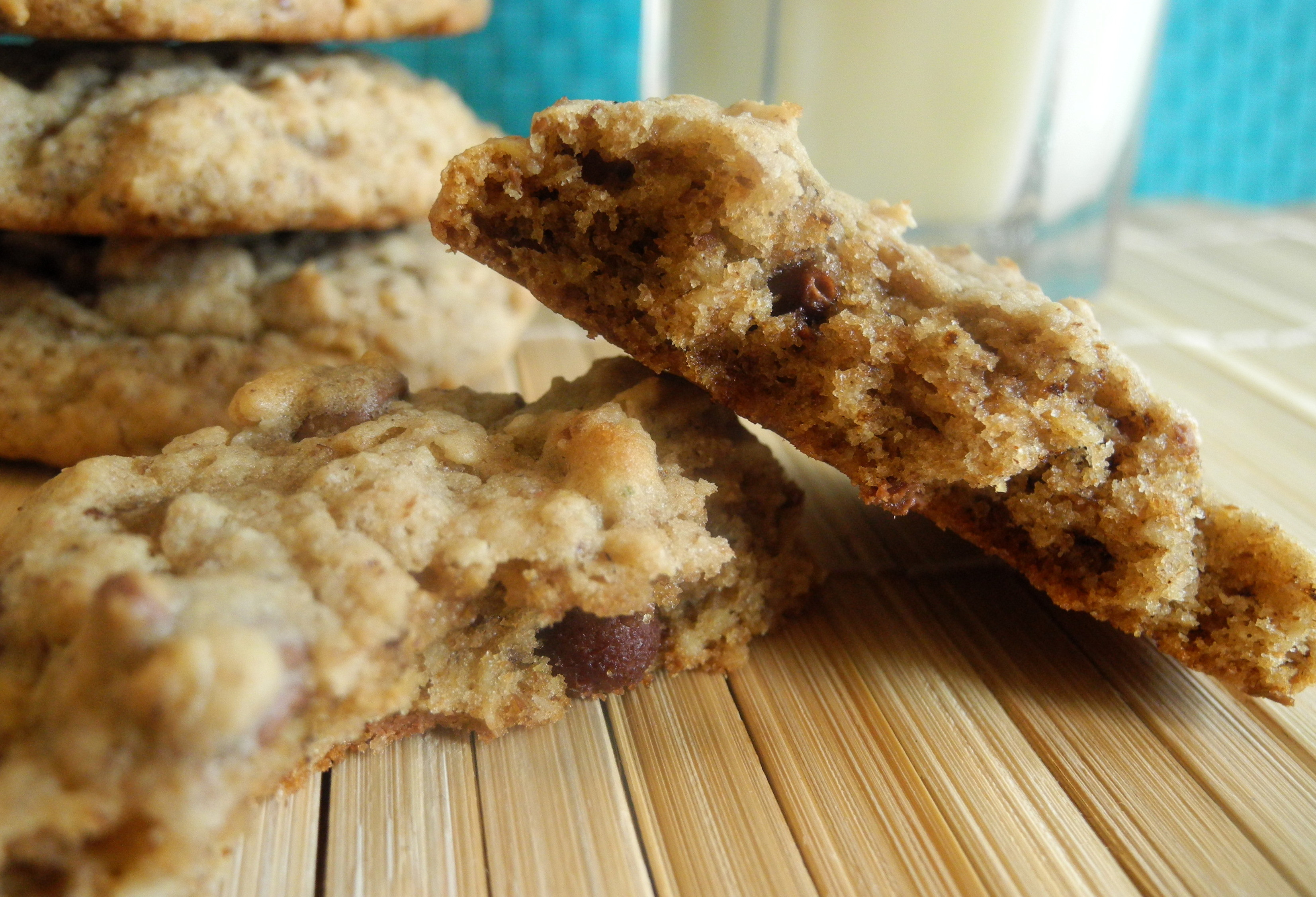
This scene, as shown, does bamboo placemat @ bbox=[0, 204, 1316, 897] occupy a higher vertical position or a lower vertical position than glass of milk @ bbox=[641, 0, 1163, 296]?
lower

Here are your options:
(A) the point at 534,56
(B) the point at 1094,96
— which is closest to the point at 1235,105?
(B) the point at 1094,96

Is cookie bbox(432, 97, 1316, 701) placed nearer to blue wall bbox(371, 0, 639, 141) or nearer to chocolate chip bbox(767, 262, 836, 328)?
chocolate chip bbox(767, 262, 836, 328)

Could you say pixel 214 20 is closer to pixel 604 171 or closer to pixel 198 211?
pixel 198 211

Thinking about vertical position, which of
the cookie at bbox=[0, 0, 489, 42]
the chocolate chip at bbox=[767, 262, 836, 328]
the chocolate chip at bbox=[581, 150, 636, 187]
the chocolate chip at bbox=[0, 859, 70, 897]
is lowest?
the chocolate chip at bbox=[0, 859, 70, 897]

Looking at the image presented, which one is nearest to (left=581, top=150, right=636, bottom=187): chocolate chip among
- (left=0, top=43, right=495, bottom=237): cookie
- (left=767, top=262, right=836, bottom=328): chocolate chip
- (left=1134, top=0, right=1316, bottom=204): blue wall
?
(left=767, top=262, right=836, bottom=328): chocolate chip

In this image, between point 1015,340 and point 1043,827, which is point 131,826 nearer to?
point 1043,827

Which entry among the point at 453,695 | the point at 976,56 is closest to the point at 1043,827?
the point at 453,695
